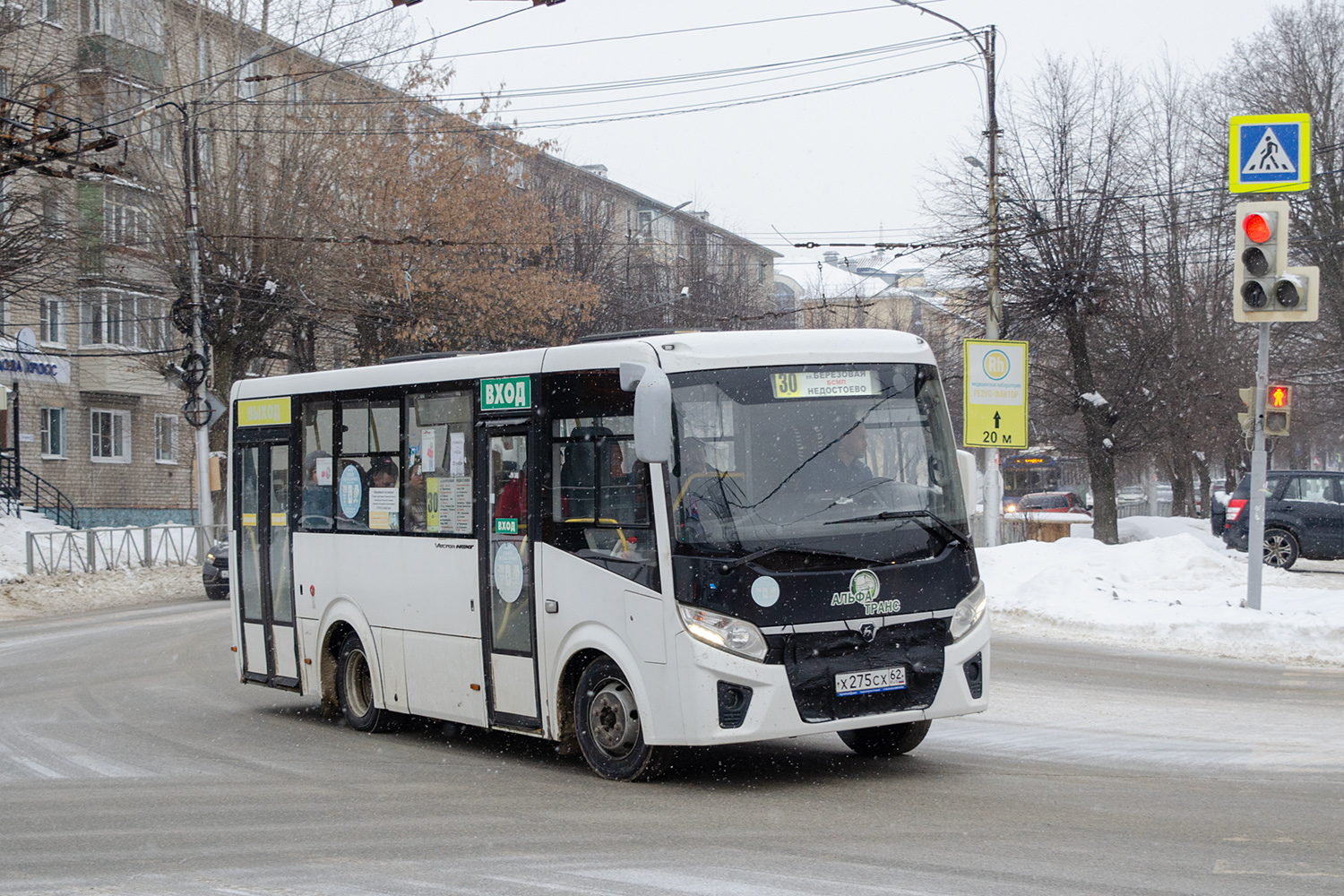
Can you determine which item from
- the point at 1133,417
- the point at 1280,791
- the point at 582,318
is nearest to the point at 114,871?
the point at 1280,791

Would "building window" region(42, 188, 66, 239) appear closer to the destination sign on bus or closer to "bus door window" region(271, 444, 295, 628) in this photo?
the destination sign on bus

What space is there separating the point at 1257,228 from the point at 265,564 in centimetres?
1093

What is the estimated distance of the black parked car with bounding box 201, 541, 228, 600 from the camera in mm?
26547

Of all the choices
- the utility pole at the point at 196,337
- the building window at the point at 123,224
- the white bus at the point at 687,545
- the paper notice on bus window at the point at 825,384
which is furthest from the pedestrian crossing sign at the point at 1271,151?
the building window at the point at 123,224

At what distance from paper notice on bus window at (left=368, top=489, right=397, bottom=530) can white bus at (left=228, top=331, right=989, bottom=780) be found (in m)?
0.09

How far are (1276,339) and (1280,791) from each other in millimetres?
35217

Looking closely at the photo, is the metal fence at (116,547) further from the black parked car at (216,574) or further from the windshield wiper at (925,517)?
the windshield wiper at (925,517)

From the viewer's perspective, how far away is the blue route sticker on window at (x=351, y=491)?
412 inches

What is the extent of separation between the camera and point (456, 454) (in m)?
9.51

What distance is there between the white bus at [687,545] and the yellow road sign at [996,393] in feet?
39.7

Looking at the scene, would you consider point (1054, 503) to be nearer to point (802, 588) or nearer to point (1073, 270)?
point (1073, 270)

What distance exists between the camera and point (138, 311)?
141ft

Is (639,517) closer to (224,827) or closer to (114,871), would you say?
(224,827)

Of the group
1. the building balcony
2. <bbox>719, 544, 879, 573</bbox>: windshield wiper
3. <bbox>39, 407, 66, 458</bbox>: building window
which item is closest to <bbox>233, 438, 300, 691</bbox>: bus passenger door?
<bbox>719, 544, 879, 573</bbox>: windshield wiper
